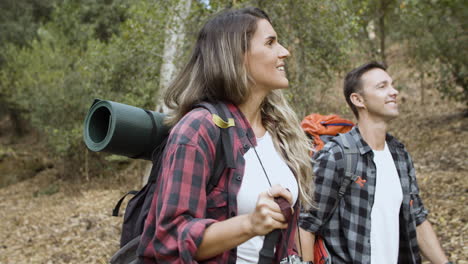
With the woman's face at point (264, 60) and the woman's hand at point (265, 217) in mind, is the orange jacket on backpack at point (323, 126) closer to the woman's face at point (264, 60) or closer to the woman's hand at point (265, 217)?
the woman's face at point (264, 60)

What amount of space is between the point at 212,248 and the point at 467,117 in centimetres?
1217

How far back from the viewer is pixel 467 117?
38.1ft

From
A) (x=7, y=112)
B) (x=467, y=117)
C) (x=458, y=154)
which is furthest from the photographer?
(x=7, y=112)

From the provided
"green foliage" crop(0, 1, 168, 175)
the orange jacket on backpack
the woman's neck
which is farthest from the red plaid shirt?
"green foliage" crop(0, 1, 168, 175)

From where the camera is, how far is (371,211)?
8.18ft

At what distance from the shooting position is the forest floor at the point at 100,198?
21.5ft

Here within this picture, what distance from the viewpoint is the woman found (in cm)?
128

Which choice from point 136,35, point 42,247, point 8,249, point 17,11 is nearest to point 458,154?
point 136,35

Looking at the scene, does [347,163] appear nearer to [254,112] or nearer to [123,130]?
[254,112]

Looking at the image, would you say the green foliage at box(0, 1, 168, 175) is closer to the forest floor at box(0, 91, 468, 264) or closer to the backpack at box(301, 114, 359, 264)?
the forest floor at box(0, 91, 468, 264)

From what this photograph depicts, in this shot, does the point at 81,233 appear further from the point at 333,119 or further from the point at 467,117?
the point at 467,117

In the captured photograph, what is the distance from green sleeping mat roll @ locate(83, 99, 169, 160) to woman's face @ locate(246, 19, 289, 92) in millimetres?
401

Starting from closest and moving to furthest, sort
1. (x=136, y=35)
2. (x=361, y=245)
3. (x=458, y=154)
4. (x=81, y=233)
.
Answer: (x=361, y=245)
(x=136, y=35)
(x=81, y=233)
(x=458, y=154)

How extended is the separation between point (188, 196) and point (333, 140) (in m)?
1.57
